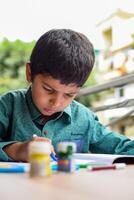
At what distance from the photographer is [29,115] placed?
119cm

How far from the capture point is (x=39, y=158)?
0.62 metres

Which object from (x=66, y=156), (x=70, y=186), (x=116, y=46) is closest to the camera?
(x=70, y=186)

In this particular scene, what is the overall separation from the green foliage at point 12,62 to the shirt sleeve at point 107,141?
2.25 meters

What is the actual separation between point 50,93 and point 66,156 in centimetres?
45

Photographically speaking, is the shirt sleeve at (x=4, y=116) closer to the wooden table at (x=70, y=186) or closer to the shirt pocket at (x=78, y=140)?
the shirt pocket at (x=78, y=140)

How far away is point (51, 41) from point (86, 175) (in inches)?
23.0

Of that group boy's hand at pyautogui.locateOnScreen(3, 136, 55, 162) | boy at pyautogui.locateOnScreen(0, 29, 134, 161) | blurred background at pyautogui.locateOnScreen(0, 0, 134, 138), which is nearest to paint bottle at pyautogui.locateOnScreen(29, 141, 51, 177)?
boy's hand at pyautogui.locateOnScreen(3, 136, 55, 162)

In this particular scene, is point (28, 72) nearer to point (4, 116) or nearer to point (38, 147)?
point (4, 116)

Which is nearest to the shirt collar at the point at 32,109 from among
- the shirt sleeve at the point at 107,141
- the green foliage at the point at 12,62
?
the shirt sleeve at the point at 107,141

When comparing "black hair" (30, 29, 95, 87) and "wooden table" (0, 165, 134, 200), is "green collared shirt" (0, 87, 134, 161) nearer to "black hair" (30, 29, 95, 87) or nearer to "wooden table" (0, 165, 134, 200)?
"black hair" (30, 29, 95, 87)
